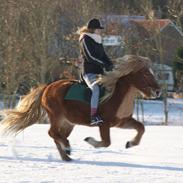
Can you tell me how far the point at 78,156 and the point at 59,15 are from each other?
21190 mm

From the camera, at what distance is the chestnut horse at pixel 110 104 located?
8.65 meters

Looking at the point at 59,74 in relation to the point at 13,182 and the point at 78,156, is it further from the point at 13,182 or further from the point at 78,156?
the point at 13,182

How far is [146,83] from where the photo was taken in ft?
28.5

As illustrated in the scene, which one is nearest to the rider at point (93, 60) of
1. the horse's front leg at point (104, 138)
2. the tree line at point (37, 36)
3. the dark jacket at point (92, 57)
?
the dark jacket at point (92, 57)

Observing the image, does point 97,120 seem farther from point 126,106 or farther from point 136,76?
point 136,76

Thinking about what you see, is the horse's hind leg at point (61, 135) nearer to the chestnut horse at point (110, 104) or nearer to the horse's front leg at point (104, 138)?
the chestnut horse at point (110, 104)

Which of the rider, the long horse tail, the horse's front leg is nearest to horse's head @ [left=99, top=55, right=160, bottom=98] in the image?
the rider

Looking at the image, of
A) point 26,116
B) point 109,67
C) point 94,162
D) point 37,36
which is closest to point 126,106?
point 109,67

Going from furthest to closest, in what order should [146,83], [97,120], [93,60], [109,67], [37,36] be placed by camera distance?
[37,36] → [109,67] → [93,60] → [146,83] → [97,120]

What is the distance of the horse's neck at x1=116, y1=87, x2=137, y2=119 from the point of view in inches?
340

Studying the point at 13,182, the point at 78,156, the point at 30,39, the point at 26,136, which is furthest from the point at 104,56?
the point at 30,39

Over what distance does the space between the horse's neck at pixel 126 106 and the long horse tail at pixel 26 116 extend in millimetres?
1584

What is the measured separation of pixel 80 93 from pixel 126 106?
777mm

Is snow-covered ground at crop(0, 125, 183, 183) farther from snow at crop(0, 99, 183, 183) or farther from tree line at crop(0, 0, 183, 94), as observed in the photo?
tree line at crop(0, 0, 183, 94)
